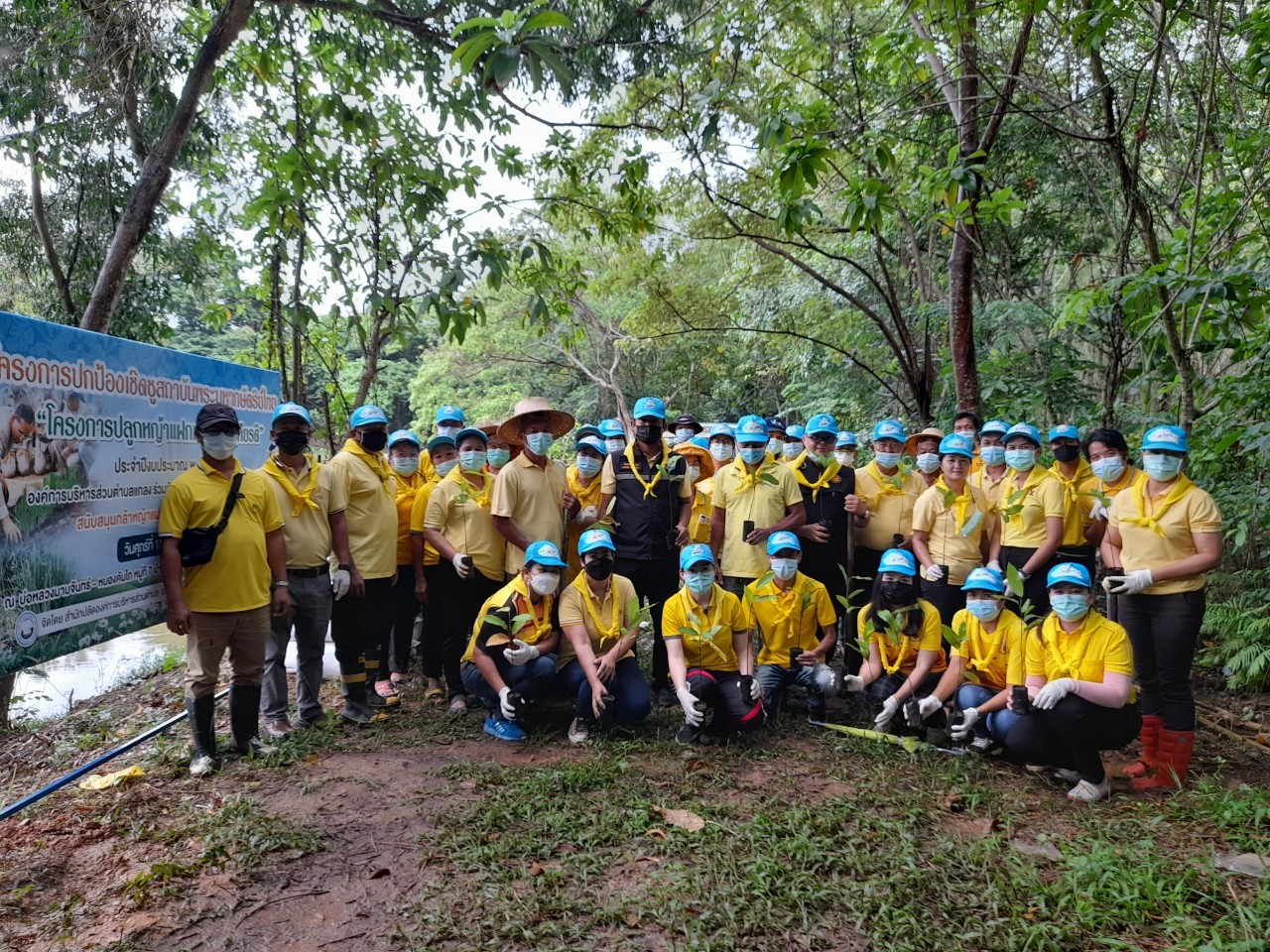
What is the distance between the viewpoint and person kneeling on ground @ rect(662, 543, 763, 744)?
196 inches

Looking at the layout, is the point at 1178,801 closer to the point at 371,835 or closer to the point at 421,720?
the point at 371,835

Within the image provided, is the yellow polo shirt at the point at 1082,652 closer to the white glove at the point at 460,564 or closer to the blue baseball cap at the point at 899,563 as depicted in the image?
the blue baseball cap at the point at 899,563

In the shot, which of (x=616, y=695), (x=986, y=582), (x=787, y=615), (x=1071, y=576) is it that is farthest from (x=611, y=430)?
(x=1071, y=576)

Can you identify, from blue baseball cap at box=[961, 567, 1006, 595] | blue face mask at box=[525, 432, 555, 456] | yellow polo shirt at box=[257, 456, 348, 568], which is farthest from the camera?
blue face mask at box=[525, 432, 555, 456]

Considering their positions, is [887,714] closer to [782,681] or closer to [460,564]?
[782,681]

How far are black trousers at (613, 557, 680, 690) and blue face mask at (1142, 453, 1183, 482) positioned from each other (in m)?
3.09

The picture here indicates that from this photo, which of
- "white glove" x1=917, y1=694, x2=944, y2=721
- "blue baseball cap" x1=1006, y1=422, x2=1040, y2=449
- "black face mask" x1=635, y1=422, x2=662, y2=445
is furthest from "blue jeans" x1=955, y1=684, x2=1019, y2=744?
"black face mask" x1=635, y1=422, x2=662, y2=445

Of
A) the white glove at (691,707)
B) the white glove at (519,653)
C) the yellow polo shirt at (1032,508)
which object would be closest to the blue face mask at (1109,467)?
the yellow polo shirt at (1032,508)

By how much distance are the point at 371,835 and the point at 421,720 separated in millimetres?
1668

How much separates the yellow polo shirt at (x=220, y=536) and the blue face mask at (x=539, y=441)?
188 centimetres

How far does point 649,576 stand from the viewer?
6.11m

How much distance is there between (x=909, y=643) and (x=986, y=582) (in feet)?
2.15

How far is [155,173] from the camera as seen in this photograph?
5285mm

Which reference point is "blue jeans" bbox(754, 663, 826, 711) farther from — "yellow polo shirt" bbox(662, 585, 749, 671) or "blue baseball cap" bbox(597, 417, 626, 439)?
"blue baseball cap" bbox(597, 417, 626, 439)
